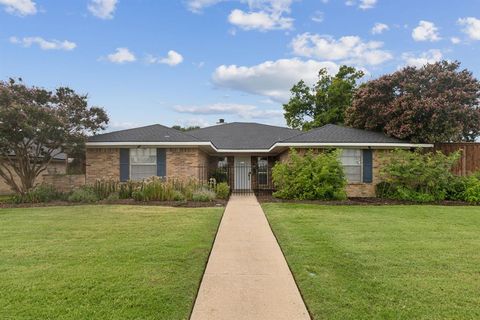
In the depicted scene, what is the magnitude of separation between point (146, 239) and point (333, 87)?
26.7 metres

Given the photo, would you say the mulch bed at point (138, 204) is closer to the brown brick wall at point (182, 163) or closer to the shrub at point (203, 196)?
the shrub at point (203, 196)

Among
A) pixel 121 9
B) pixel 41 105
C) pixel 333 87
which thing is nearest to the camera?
pixel 121 9

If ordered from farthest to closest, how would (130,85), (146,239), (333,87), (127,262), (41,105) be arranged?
(333,87) < (130,85) < (41,105) < (146,239) < (127,262)

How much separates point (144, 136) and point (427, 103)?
1273cm

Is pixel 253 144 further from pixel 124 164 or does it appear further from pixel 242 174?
pixel 124 164

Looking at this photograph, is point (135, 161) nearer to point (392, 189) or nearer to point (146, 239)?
point (146, 239)

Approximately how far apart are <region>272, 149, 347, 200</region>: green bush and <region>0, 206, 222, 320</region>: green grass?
17.2 ft

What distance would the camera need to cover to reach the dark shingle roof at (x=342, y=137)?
16297 mm

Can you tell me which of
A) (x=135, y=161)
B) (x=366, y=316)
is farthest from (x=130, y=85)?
(x=366, y=316)

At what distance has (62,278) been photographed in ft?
16.7

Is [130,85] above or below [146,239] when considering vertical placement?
above

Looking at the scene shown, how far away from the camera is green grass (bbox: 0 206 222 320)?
13.7ft

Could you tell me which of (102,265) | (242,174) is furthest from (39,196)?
(242,174)

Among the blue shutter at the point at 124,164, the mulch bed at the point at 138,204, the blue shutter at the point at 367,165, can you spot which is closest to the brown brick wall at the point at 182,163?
the blue shutter at the point at 124,164
